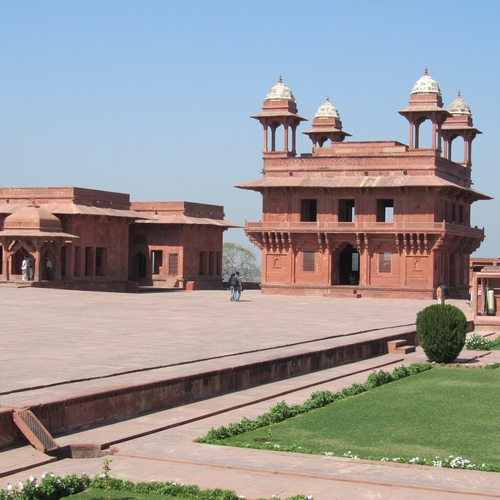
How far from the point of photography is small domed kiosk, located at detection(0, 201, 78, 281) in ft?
117

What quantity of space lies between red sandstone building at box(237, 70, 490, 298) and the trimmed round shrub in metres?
22.2

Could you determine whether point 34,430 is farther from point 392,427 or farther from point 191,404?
point 392,427

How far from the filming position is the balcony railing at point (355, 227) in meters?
39.2

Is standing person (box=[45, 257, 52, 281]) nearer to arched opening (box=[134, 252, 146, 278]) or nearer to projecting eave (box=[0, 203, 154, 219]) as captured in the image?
projecting eave (box=[0, 203, 154, 219])

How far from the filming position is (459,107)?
4812 centimetres

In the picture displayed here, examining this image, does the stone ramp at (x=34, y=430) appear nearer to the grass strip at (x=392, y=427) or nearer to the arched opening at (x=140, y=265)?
the grass strip at (x=392, y=427)

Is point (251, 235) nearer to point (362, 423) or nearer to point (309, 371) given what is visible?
point (309, 371)

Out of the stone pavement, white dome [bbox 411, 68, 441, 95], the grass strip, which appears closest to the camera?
the stone pavement

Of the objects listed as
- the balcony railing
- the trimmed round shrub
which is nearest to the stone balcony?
the balcony railing

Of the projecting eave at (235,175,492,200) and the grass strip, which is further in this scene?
the projecting eave at (235,175,492,200)

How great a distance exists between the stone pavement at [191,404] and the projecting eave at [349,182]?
14.7 metres

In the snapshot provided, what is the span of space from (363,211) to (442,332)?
24.0 m

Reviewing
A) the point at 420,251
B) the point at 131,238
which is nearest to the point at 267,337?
the point at 420,251

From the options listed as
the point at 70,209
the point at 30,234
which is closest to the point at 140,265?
the point at 70,209
